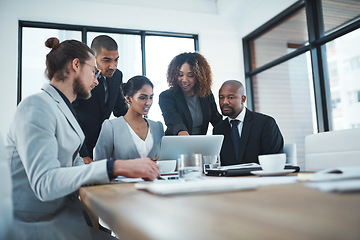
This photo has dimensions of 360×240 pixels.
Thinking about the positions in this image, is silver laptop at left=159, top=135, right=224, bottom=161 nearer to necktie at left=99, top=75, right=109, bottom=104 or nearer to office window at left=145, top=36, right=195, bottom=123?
necktie at left=99, top=75, right=109, bottom=104

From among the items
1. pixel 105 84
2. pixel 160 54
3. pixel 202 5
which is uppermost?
pixel 202 5

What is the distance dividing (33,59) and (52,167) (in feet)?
13.1

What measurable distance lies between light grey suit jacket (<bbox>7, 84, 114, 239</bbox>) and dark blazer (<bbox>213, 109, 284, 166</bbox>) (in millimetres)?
1290

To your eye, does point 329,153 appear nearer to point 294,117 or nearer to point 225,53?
point 294,117

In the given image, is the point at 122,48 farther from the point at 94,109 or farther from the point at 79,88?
the point at 79,88

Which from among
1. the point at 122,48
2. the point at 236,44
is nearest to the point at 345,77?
the point at 236,44

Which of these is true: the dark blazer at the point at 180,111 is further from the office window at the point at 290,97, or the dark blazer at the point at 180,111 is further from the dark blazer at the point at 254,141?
the office window at the point at 290,97

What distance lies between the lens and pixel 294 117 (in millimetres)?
4758

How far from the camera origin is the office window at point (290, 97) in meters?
4.48

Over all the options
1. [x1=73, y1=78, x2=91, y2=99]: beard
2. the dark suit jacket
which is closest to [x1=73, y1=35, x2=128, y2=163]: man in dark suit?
the dark suit jacket

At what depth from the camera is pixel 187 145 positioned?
1.62 m

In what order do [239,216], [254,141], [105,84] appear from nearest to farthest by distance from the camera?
[239,216] < [254,141] < [105,84]

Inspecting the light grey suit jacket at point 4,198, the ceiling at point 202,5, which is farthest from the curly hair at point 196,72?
the ceiling at point 202,5

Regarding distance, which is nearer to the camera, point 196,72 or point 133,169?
point 133,169
